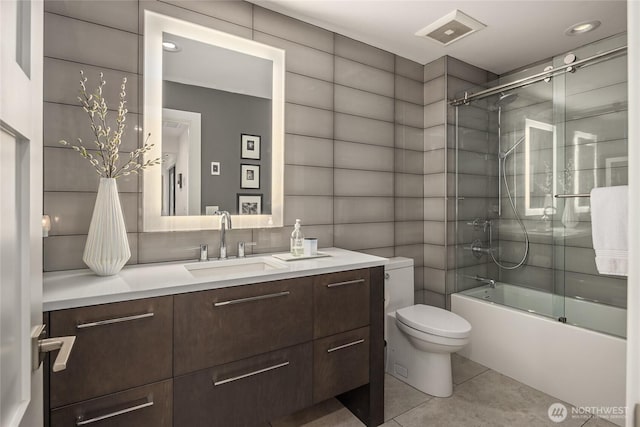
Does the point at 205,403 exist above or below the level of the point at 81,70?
below

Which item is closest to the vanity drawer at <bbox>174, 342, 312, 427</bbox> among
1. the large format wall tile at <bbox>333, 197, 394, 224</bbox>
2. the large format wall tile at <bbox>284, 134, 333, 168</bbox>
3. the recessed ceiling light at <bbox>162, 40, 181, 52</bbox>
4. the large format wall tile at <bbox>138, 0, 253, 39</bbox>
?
the large format wall tile at <bbox>333, 197, 394, 224</bbox>

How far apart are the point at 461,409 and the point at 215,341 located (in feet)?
5.12

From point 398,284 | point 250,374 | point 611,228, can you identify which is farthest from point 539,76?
point 250,374

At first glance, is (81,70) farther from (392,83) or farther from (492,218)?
(492,218)

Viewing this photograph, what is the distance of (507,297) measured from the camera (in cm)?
266

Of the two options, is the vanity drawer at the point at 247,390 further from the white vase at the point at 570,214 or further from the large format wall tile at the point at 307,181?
the white vase at the point at 570,214

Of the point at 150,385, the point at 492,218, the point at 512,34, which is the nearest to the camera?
the point at 150,385

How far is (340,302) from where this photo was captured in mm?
1729

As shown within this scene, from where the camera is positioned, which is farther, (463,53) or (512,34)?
(463,53)

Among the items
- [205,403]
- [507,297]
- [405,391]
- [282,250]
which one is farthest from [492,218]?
[205,403]

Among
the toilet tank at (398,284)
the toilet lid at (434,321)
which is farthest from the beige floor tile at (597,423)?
the toilet tank at (398,284)

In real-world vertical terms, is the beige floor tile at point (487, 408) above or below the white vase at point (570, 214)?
below

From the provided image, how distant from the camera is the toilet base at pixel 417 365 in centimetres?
211

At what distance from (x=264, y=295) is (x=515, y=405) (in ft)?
5.71
